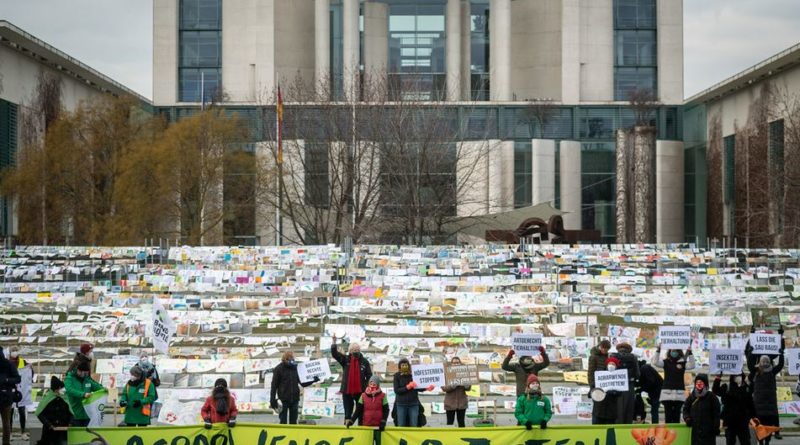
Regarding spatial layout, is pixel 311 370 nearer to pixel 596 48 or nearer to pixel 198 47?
pixel 596 48

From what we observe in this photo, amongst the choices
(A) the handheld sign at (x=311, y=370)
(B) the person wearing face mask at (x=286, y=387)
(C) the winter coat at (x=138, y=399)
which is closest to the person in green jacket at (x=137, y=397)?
(C) the winter coat at (x=138, y=399)

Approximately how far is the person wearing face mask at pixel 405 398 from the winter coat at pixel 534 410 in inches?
86.8

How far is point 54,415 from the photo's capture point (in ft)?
48.2

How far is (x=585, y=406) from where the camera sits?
18672 millimetres

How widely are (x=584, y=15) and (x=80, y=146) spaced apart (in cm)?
3272

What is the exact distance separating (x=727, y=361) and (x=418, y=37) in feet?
192

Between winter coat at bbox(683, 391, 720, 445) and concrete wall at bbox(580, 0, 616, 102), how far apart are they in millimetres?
57031

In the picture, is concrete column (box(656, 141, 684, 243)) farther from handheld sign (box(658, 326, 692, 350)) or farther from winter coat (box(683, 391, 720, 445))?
winter coat (box(683, 391, 720, 445))

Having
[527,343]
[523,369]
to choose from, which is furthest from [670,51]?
[523,369]

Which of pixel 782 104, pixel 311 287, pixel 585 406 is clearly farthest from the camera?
pixel 782 104

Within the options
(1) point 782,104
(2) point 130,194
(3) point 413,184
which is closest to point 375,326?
(3) point 413,184

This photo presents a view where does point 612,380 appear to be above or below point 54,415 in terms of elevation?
above

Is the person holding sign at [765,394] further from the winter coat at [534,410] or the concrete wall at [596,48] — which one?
the concrete wall at [596,48]

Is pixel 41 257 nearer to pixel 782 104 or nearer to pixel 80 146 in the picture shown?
pixel 80 146
